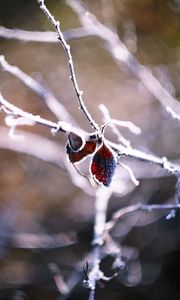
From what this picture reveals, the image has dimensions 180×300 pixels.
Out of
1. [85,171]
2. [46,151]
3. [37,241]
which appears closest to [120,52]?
[85,171]

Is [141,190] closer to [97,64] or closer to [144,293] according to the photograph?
[144,293]

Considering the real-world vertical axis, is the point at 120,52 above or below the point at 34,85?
above

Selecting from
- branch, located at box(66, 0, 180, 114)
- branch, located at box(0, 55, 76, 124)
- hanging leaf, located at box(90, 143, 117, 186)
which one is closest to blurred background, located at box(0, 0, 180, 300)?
branch, located at box(66, 0, 180, 114)

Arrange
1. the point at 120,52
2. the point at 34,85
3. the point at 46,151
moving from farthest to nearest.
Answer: the point at 46,151 → the point at 120,52 → the point at 34,85

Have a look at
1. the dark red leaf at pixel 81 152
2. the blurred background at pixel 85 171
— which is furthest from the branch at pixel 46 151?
the dark red leaf at pixel 81 152

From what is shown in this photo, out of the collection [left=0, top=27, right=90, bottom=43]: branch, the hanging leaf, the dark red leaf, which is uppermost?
[left=0, top=27, right=90, bottom=43]: branch

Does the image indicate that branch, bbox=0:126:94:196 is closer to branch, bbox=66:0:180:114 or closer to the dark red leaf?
branch, bbox=66:0:180:114

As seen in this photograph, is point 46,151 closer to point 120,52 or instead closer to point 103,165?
point 120,52
